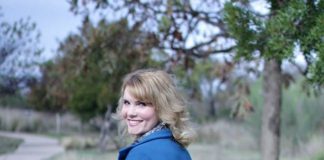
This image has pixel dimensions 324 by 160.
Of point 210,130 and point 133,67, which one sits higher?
point 133,67

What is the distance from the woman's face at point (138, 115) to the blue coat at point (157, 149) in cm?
8

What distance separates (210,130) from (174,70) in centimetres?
1435

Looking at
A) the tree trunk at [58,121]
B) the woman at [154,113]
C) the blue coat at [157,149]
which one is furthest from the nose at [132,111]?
the tree trunk at [58,121]

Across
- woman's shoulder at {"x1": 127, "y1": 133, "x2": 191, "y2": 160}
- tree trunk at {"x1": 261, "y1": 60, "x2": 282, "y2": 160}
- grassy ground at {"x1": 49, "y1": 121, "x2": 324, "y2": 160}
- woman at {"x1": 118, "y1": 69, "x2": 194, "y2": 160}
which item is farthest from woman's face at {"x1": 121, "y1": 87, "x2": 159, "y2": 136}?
grassy ground at {"x1": 49, "y1": 121, "x2": 324, "y2": 160}

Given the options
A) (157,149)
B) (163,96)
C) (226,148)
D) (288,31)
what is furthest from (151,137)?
(226,148)

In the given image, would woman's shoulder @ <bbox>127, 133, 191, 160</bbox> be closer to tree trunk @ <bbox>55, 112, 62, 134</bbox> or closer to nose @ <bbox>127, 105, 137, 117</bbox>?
nose @ <bbox>127, 105, 137, 117</bbox>

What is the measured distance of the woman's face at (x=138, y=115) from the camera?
10.8 ft

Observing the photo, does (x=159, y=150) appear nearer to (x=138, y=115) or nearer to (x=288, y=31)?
(x=138, y=115)

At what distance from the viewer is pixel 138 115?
3301 mm

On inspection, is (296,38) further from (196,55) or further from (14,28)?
(14,28)

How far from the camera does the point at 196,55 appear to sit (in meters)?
9.27

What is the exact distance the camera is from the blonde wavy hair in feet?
10.7

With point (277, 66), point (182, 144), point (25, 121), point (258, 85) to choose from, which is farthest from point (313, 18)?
point (25, 121)

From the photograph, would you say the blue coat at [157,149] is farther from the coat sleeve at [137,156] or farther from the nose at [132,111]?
the nose at [132,111]
